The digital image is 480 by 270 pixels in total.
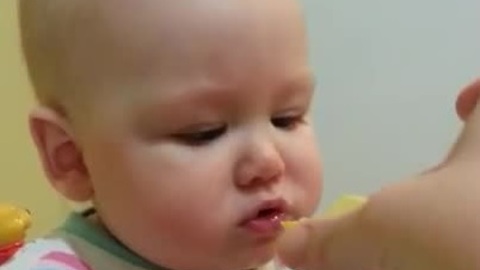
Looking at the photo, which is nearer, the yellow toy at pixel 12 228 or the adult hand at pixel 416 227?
the adult hand at pixel 416 227

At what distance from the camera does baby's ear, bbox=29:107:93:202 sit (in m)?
0.70

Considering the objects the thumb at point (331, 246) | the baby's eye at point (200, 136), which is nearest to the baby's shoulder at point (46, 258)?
the baby's eye at point (200, 136)

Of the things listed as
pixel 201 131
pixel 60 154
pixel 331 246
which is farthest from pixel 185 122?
pixel 331 246

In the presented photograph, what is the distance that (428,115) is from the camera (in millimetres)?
1184

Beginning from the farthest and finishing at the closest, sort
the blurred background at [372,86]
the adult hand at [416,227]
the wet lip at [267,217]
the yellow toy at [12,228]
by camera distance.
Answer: the blurred background at [372,86] → the yellow toy at [12,228] → the wet lip at [267,217] → the adult hand at [416,227]

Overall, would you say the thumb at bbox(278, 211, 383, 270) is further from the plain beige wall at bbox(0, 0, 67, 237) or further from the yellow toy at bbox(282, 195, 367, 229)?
the plain beige wall at bbox(0, 0, 67, 237)

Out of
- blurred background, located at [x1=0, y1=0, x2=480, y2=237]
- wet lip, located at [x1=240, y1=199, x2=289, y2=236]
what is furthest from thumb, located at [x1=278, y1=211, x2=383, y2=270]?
blurred background, located at [x1=0, y1=0, x2=480, y2=237]

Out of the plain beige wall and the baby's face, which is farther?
the plain beige wall

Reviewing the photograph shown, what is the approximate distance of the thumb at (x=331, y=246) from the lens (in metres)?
0.37

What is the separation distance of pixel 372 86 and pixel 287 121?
532 millimetres

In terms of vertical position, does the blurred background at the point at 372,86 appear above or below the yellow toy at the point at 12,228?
below

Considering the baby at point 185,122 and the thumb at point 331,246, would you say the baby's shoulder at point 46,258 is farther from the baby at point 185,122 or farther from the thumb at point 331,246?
the thumb at point 331,246

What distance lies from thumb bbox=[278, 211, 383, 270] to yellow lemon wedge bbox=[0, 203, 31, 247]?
0.42m

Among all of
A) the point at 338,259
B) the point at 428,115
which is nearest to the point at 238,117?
the point at 338,259
